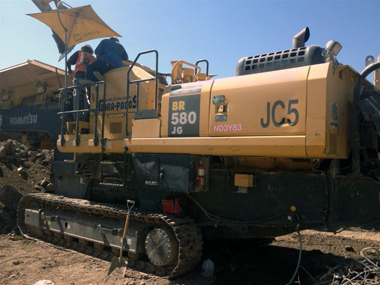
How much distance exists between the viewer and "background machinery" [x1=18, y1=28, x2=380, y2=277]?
4285 mm

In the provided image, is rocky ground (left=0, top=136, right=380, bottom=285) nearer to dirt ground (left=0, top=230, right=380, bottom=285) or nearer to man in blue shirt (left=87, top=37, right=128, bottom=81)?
dirt ground (left=0, top=230, right=380, bottom=285)

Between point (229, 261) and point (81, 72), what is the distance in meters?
4.64

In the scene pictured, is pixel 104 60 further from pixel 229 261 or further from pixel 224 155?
pixel 229 261

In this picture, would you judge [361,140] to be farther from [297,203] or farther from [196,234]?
[196,234]

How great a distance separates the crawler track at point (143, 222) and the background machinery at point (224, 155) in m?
0.02

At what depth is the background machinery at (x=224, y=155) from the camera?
4.29 m

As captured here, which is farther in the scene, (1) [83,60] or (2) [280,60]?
(1) [83,60]

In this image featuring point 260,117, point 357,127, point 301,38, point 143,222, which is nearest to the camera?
point 357,127

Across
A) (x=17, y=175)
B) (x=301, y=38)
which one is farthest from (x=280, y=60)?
(x=17, y=175)

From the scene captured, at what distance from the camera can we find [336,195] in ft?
14.6

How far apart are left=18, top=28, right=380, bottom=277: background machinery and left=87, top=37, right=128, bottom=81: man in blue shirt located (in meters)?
0.18

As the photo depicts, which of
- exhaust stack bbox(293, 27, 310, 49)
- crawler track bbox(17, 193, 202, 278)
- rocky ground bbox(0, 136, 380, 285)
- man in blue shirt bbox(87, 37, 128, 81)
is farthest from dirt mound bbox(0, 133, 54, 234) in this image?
exhaust stack bbox(293, 27, 310, 49)

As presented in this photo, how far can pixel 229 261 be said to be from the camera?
6.38 m

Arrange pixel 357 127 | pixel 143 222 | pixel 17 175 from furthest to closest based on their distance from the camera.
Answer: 1. pixel 17 175
2. pixel 143 222
3. pixel 357 127
